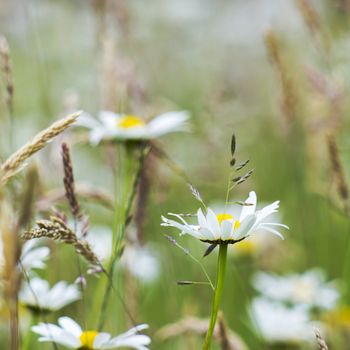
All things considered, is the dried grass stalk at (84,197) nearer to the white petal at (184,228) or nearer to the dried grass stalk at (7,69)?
the dried grass stalk at (7,69)

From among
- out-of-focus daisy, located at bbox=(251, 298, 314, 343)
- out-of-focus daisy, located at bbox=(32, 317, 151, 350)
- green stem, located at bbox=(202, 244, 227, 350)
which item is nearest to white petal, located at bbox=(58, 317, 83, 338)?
out-of-focus daisy, located at bbox=(32, 317, 151, 350)

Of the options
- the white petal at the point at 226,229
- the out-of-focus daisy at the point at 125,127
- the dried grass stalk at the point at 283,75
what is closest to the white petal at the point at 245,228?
the white petal at the point at 226,229

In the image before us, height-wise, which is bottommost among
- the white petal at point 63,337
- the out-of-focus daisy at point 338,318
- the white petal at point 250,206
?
the out-of-focus daisy at point 338,318

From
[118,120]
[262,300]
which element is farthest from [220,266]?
[262,300]

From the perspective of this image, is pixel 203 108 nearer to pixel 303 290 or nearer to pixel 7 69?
pixel 303 290

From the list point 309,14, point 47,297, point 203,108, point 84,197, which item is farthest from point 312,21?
point 47,297

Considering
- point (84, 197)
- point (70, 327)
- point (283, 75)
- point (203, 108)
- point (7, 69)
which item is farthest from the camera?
point (203, 108)
